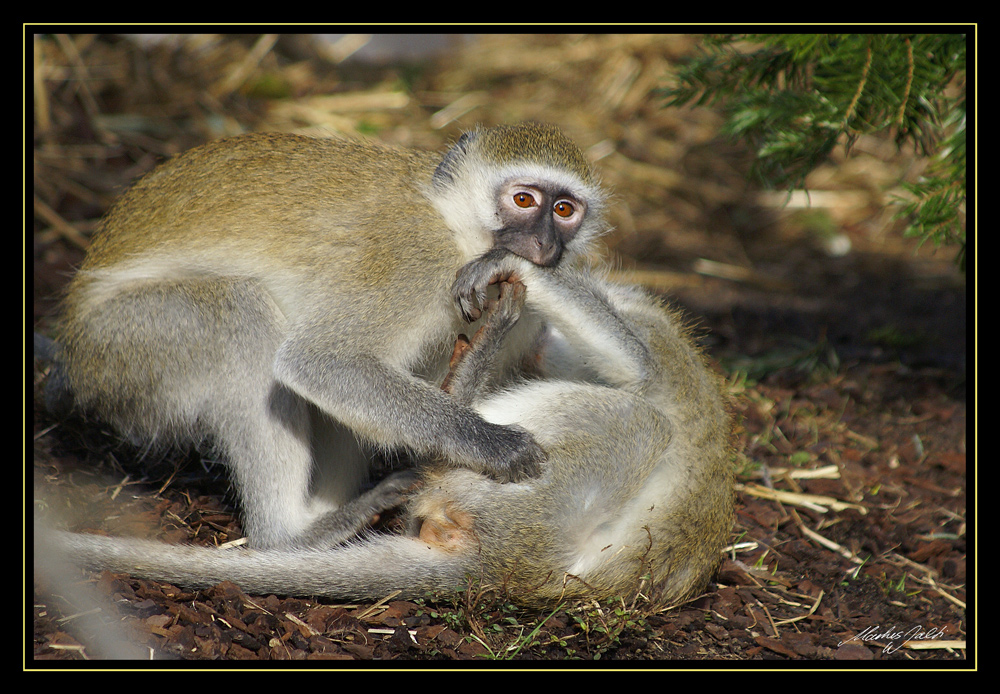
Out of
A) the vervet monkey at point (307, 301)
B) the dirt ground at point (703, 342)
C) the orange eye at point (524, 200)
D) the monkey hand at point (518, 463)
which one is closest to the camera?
the dirt ground at point (703, 342)

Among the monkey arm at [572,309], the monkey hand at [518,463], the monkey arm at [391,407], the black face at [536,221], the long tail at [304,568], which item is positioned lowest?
the long tail at [304,568]

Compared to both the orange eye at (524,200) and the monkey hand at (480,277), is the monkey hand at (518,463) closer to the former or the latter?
the monkey hand at (480,277)

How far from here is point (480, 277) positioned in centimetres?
342

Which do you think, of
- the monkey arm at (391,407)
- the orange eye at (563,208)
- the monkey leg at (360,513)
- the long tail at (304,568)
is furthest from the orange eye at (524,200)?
the long tail at (304,568)

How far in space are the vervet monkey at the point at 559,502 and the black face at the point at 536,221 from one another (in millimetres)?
95

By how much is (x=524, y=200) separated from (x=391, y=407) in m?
1.16

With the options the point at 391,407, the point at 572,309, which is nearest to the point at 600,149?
the point at 572,309

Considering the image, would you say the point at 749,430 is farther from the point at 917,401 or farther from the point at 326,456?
the point at 326,456

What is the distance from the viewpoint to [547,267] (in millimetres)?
3570

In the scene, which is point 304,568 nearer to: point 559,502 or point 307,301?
point 559,502

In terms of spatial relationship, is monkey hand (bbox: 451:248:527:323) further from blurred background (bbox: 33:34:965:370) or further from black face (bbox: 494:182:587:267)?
blurred background (bbox: 33:34:965:370)

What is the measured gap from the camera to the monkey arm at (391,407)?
10.6 ft

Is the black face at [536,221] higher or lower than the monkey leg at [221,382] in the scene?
higher
